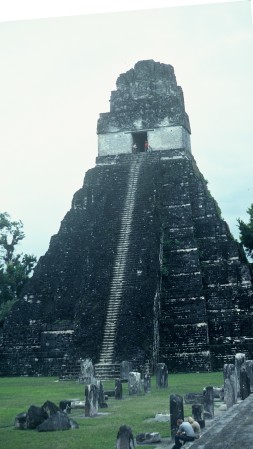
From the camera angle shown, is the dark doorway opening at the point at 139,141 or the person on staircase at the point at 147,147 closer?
the person on staircase at the point at 147,147

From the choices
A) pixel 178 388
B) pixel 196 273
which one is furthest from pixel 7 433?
pixel 196 273

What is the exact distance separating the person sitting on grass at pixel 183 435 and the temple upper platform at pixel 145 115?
18.8 metres

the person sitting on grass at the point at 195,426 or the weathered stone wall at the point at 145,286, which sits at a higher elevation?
the weathered stone wall at the point at 145,286

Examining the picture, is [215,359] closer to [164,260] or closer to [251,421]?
[164,260]

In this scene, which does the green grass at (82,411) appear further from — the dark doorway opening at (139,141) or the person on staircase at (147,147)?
the dark doorway opening at (139,141)

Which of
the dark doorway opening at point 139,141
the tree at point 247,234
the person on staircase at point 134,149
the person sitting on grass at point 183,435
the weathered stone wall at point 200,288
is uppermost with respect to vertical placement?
the dark doorway opening at point 139,141

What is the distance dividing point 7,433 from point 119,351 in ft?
28.1

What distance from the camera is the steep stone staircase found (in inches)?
695

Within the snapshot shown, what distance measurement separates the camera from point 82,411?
1189 centimetres

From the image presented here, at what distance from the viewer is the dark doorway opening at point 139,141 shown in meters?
26.5

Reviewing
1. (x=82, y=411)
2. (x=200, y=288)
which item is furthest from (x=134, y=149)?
(x=82, y=411)

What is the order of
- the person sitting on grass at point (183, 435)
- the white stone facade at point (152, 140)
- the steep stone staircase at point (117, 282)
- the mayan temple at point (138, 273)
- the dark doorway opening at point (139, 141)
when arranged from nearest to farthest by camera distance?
the person sitting on grass at point (183, 435), the steep stone staircase at point (117, 282), the mayan temple at point (138, 273), the white stone facade at point (152, 140), the dark doorway opening at point (139, 141)

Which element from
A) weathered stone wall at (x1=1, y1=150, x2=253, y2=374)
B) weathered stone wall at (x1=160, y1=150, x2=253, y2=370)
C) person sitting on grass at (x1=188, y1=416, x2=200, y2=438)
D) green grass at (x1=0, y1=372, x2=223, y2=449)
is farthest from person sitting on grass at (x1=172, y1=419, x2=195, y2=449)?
weathered stone wall at (x1=160, y1=150, x2=253, y2=370)

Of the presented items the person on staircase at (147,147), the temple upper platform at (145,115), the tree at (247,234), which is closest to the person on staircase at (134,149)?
the temple upper platform at (145,115)
